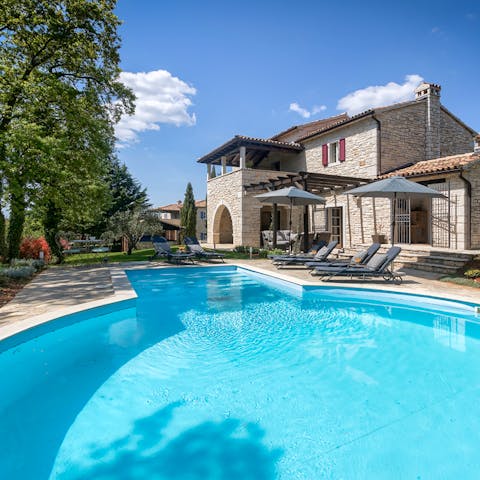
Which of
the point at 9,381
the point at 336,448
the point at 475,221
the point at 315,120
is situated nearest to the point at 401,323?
the point at 336,448

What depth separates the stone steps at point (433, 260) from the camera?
33.8 feet

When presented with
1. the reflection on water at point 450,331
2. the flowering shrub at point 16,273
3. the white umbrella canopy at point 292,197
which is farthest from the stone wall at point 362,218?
the flowering shrub at point 16,273

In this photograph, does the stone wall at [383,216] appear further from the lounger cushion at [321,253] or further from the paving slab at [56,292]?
the paving slab at [56,292]

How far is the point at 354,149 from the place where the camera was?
701 inches

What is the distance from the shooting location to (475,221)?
1263 centimetres

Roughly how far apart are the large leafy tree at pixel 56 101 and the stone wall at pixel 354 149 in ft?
38.7

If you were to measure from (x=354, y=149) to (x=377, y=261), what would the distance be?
10.5 meters

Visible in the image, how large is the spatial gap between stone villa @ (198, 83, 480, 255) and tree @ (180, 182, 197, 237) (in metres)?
6.61

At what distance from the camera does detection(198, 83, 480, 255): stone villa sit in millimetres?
13031

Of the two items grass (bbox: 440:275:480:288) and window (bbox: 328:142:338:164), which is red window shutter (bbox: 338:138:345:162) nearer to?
window (bbox: 328:142:338:164)

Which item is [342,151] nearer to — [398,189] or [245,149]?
[245,149]

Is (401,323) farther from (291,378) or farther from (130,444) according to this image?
(130,444)

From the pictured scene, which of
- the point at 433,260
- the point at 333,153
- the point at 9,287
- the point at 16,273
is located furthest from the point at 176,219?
the point at 433,260

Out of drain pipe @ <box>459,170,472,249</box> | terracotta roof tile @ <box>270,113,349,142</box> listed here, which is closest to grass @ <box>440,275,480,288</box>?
drain pipe @ <box>459,170,472,249</box>
